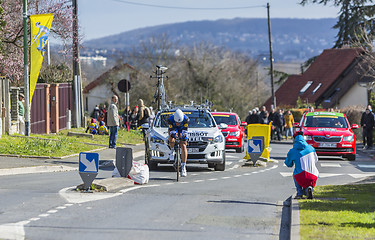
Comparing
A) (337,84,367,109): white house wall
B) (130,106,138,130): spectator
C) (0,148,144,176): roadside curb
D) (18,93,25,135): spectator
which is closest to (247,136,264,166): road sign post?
(0,148,144,176): roadside curb

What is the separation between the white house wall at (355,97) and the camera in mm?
61219

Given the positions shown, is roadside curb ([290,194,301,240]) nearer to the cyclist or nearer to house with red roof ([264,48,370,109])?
the cyclist

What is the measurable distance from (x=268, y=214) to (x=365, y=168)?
11347 millimetres

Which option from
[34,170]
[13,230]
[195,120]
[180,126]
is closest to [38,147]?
[34,170]

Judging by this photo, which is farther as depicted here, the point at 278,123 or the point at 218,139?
the point at 278,123

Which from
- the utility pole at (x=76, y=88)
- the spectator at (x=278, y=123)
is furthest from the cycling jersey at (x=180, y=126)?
the spectator at (x=278, y=123)

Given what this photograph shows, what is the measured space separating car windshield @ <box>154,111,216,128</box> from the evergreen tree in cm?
3435

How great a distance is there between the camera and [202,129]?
2028 centimetres

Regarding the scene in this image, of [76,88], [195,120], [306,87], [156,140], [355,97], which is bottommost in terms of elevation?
[156,140]

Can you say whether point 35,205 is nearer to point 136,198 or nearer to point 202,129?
point 136,198

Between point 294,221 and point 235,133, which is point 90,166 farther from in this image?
point 235,133

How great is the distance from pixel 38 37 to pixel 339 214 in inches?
643

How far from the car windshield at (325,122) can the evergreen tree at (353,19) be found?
27.3m

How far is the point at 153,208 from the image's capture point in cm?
1248
